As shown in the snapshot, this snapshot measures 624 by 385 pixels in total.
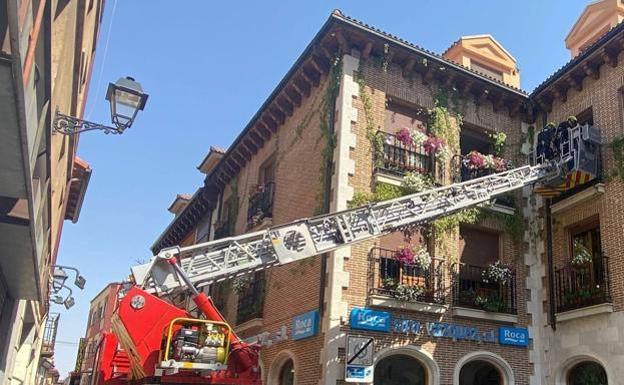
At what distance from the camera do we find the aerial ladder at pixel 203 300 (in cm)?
752

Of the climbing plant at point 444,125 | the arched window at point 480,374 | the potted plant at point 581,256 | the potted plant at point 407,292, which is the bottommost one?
the arched window at point 480,374

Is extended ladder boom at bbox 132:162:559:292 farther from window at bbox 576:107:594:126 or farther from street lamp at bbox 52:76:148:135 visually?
window at bbox 576:107:594:126

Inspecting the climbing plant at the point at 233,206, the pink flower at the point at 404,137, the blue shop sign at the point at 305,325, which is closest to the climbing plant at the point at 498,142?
the pink flower at the point at 404,137

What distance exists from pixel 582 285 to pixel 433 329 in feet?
12.0

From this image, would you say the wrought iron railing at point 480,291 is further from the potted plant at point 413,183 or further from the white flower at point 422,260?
the potted plant at point 413,183

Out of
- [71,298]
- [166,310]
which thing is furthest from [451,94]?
[71,298]

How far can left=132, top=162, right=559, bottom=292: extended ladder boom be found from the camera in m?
8.12

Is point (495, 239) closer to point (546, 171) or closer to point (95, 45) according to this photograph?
point (546, 171)

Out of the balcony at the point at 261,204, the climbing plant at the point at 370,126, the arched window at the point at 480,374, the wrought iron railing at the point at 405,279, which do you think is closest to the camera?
the wrought iron railing at the point at 405,279

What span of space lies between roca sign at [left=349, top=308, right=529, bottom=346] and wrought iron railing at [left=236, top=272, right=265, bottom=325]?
4.39 metres

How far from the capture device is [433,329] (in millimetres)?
12766

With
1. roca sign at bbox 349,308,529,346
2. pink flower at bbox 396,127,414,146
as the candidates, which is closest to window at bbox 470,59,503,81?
pink flower at bbox 396,127,414,146

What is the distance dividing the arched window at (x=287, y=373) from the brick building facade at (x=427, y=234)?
5 cm

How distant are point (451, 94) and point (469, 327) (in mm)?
5973
